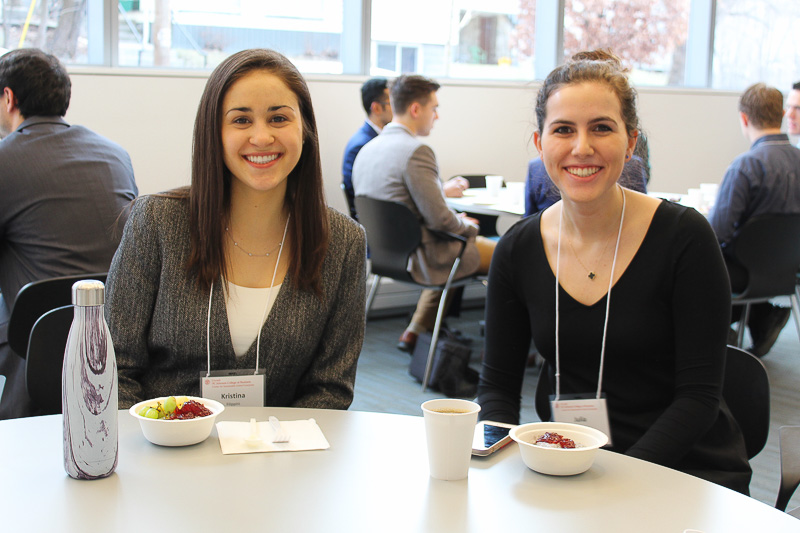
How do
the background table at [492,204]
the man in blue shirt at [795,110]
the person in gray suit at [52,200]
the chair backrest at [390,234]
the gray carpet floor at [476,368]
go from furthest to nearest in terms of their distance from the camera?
the man in blue shirt at [795,110] < the background table at [492,204] < the chair backrest at [390,234] < the gray carpet floor at [476,368] < the person in gray suit at [52,200]

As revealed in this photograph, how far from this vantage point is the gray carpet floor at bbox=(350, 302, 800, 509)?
302 cm

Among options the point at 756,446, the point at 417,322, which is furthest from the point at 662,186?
the point at 756,446

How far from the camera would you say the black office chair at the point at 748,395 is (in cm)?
157

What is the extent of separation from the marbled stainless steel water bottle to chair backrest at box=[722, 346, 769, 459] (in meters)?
1.16

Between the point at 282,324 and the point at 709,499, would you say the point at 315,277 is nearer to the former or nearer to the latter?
the point at 282,324

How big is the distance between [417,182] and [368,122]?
1.02m

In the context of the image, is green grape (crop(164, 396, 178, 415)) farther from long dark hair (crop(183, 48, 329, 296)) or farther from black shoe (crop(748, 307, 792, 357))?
black shoe (crop(748, 307, 792, 357))

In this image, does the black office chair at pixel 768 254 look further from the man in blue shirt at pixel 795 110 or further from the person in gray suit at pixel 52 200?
the person in gray suit at pixel 52 200

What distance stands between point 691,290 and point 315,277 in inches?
28.8

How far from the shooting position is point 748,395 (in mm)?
1594

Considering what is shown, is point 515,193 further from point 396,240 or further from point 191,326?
point 191,326

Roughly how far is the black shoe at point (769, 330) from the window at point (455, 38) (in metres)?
2.60

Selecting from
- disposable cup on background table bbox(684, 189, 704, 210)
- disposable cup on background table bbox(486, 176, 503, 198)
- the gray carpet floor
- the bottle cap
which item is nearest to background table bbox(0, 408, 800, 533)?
the bottle cap

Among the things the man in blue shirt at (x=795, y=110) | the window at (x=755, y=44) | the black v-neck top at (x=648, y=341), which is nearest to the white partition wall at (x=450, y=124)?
the window at (x=755, y=44)
